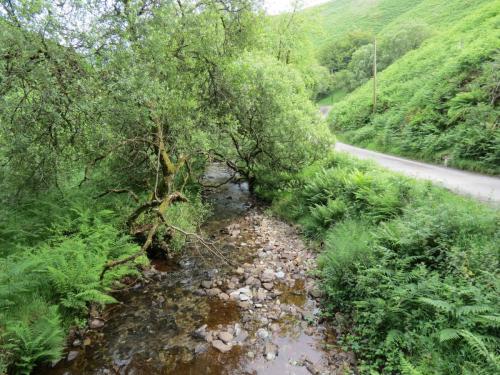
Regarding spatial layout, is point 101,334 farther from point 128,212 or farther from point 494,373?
point 494,373

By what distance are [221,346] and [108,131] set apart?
6.27 metres

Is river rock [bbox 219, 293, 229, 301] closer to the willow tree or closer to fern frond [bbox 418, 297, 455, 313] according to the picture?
the willow tree

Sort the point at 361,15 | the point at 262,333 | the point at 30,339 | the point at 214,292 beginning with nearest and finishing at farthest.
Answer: the point at 30,339 → the point at 262,333 → the point at 214,292 → the point at 361,15

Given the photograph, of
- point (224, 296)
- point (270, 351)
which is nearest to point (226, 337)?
point (270, 351)

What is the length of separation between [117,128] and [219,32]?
6.06 meters

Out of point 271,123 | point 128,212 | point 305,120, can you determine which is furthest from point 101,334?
point 305,120

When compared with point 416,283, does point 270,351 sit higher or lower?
lower

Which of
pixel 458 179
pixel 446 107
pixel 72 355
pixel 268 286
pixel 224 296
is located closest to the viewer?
pixel 72 355

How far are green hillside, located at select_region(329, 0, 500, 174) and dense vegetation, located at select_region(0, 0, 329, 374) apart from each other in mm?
8080

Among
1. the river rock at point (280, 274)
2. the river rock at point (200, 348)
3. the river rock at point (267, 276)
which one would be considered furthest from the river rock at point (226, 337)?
the river rock at point (280, 274)

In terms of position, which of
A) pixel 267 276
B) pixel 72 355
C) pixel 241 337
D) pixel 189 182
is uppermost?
pixel 72 355

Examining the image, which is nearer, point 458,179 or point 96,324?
point 96,324

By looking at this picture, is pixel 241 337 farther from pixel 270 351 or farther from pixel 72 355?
pixel 72 355

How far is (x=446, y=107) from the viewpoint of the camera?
18828 mm
